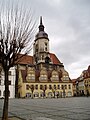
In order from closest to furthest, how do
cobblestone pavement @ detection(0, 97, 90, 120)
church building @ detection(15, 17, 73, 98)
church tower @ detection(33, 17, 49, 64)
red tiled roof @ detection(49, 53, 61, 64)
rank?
cobblestone pavement @ detection(0, 97, 90, 120) < church building @ detection(15, 17, 73, 98) < church tower @ detection(33, 17, 49, 64) < red tiled roof @ detection(49, 53, 61, 64)

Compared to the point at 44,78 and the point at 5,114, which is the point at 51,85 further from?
the point at 5,114

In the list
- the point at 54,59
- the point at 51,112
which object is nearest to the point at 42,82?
the point at 54,59

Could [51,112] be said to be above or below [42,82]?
below

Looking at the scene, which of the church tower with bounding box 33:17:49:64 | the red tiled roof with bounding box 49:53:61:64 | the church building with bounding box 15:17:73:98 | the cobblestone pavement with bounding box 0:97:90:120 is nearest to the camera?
the cobblestone pavement with bounding box 0:97:90:120

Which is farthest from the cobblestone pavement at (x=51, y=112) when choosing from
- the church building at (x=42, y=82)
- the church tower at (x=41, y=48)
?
the church tower at (x=41, y=48)

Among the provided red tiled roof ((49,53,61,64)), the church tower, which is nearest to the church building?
the church tower

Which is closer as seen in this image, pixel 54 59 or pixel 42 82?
pixel 42 82

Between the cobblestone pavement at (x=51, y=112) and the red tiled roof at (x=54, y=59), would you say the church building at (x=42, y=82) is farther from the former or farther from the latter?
the cobblestone pavement at (x=51, y=112)

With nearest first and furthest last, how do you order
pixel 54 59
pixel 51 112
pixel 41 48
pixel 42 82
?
1. pixel 51 112
2. pixel 42 82
3. pixel 41 48
4. pixel 54 59

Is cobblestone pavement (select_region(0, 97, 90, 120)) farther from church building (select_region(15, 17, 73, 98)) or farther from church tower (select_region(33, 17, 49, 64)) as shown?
church tower (select_region(33, 17, 49, 64))

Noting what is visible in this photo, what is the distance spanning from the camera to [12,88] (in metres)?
74.0

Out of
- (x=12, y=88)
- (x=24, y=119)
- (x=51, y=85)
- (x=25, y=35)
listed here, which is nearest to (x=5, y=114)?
(x=24, y=119)

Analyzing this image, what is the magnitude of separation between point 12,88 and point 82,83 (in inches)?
1891

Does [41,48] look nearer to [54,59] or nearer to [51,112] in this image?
[54,59]
